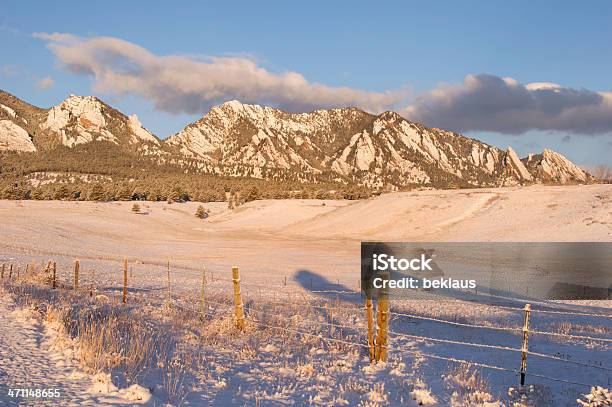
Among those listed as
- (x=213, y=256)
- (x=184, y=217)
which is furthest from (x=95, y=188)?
(x=213, y=256)

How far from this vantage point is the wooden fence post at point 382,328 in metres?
11.3

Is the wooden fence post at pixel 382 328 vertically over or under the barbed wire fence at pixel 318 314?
over

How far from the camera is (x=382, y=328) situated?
1137cm

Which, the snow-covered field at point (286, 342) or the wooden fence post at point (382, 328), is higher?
the wooden fence post at point (382, 328)

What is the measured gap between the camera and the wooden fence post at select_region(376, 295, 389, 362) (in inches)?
446

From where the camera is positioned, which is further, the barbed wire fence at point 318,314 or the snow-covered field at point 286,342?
the barbed wire fence at point 318,314
